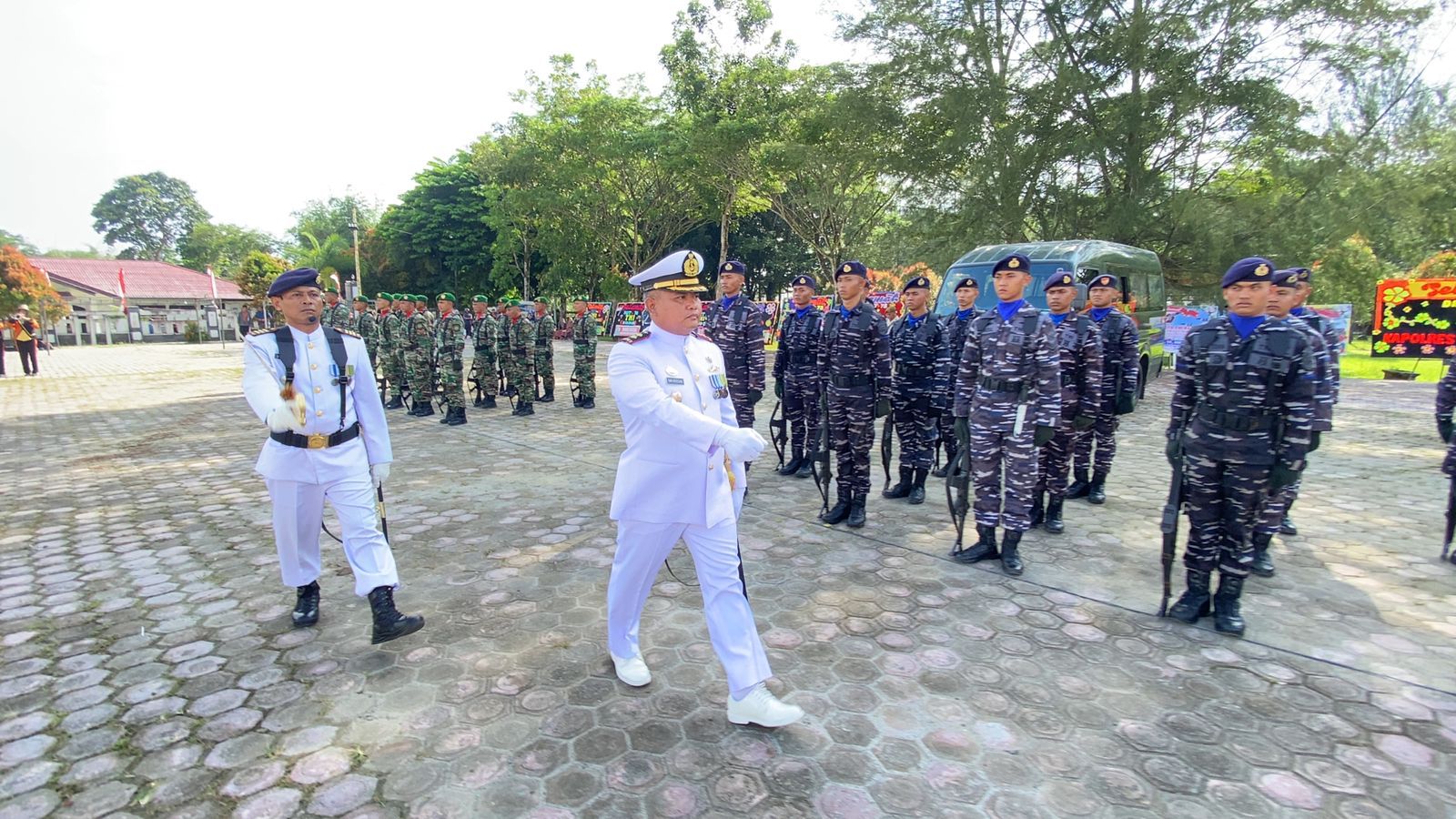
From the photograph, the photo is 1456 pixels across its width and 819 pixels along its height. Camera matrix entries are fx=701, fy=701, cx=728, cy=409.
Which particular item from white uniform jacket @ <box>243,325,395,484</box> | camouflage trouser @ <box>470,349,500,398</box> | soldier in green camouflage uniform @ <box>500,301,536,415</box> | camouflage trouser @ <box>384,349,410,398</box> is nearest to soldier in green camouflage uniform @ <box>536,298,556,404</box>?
soldier in green camouflage uniform @ <box>500,301,536,415</box>

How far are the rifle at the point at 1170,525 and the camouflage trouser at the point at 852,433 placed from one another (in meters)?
2.05

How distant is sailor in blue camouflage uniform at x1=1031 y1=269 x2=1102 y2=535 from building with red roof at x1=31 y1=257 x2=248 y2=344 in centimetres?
4564

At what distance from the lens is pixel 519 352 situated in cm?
1130

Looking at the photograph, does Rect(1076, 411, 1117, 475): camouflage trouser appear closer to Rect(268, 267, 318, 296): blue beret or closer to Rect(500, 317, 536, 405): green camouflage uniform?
Rect(268, 267, 318, 296): blue beret

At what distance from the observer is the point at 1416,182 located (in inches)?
653

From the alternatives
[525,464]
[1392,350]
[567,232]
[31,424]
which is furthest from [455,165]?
[1392,350]

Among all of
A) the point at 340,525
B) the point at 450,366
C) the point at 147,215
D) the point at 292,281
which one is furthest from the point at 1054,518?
the point at 147,215

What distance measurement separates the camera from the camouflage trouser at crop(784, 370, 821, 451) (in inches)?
270

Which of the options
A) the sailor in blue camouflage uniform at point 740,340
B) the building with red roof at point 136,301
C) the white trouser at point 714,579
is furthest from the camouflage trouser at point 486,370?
the building with red roof at point 136,301

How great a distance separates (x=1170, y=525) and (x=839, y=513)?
2373 millimetres

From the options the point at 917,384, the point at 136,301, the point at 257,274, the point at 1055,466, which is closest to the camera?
the point at 1055,466

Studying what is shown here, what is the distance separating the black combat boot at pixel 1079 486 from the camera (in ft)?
20.5

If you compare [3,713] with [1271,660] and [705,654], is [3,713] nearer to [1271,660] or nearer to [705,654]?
[705,654]

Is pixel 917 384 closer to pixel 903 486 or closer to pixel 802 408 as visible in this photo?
pixel 903 486
